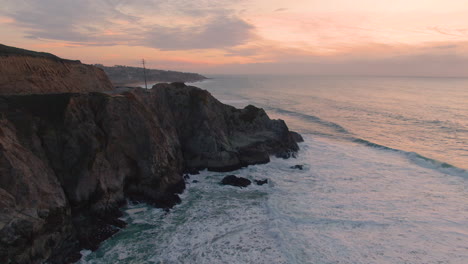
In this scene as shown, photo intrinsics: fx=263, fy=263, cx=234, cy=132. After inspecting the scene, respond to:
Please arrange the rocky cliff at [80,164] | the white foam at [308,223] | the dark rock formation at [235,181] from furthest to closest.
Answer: the dark rock formation at [235,181] < the white foam at [308,223] < the rocky cliff at [80,164]

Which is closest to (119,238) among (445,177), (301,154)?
(301,154)

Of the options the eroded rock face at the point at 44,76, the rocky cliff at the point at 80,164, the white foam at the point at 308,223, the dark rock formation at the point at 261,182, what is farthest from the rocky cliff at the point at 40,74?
the dark rock formation at the point at 261,182

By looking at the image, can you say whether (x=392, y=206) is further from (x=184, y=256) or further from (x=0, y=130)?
(x=0, y=130)

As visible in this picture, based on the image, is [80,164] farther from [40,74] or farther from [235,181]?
[235,181]

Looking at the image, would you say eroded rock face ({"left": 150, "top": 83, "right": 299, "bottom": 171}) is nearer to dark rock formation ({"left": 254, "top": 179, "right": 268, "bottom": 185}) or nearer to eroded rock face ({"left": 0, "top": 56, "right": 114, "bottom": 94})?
dark rock formation ({"left": 254, "top": 179, "right": 268, "bottom": 185})

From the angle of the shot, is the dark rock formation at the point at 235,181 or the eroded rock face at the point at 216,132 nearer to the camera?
the dark rock formation at the point at 235,181

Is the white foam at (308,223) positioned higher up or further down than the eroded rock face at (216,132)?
further down

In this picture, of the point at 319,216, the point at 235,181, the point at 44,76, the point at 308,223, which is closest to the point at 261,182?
the point at 235,181

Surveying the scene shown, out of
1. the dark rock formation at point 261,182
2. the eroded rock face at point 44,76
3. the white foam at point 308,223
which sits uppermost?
the eroded rock face at point 44,76

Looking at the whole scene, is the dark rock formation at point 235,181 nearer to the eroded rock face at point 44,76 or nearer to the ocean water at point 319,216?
the ocean water at point 319,216
